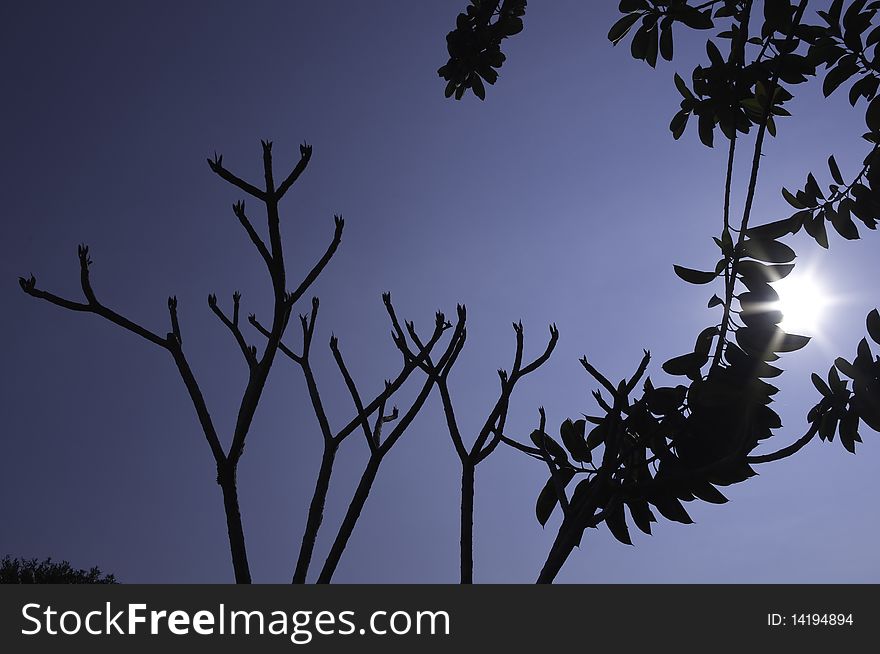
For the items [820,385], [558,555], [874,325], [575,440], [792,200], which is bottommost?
[558,555]

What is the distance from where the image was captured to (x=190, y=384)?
141cm

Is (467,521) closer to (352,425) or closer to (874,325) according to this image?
(352,425)

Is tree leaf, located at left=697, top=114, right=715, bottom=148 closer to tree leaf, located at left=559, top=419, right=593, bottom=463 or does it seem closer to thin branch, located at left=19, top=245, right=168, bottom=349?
tree leaf, located at left=559, top=419, right=593, bottom=463

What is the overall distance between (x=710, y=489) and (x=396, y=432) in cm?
88

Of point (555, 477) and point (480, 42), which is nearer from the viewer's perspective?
point (555, 477)

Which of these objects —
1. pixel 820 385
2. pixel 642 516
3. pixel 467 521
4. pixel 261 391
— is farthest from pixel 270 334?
pixel 820 385

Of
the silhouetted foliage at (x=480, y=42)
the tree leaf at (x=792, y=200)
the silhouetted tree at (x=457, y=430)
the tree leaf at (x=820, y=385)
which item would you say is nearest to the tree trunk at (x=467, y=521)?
the silhouetted tree at (x=457, y=430)

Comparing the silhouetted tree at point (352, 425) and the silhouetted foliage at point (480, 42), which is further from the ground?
the silhouetted foliage at point (480, 42)

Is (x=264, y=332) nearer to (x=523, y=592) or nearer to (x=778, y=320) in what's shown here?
(x=523, y=592)

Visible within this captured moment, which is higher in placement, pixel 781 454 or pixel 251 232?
pixel 251 232

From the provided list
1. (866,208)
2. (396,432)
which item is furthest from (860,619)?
(866,208)

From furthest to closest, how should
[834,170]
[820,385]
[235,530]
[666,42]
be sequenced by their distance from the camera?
[666,42]
[834,170]
[820,385]
[235,530]

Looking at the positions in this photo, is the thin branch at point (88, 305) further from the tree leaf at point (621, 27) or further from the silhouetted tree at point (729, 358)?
the tree leaf at point (621, 27)

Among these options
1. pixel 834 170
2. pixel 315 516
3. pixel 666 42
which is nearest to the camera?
pixel 315 516
